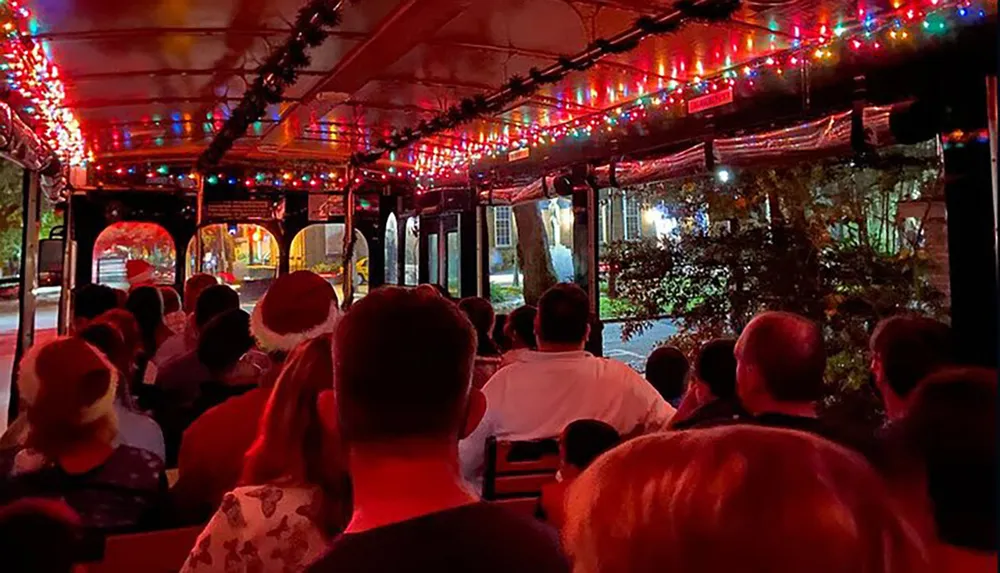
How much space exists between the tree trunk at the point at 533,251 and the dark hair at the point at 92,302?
6.81m

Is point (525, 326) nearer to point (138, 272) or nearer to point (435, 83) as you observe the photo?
point (435, 83)

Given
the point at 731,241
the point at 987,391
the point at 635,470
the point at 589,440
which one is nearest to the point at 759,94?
the point at 731,241

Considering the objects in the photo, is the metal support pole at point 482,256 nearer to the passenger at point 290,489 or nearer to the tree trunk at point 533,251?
the tree trunk at point 533,251

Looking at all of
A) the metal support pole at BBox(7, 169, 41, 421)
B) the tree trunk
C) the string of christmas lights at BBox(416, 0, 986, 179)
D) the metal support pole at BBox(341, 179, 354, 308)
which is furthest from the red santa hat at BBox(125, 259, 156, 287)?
the tree trunk

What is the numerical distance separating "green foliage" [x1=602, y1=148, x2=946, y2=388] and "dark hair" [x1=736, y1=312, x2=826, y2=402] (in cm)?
340

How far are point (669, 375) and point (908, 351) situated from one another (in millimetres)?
1691

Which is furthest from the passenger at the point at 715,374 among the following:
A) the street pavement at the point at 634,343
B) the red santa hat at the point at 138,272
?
the red santa hat at the point at 138,272

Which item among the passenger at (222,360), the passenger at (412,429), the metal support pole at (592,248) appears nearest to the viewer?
the passenger at (412,429)

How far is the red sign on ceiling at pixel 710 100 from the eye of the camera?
5812 mm

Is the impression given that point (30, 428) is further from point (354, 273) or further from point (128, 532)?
point (354, 273)

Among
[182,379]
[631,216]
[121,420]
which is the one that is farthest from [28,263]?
[631,216]

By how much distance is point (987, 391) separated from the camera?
1532mm

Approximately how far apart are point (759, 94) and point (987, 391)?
4339 mm

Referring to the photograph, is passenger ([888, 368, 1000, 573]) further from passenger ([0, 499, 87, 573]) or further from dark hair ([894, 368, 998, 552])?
passenger ([0, 499, 87, 573])
